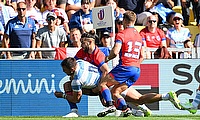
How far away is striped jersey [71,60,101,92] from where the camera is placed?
12.1 m

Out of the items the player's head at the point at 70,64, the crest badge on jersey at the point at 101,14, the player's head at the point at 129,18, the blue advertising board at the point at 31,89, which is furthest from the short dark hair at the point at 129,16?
the blue advertising board at the point at 31,89

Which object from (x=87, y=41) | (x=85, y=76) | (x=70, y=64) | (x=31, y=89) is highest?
(x=87, y=41)

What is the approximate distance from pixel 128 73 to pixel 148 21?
11.3 feet

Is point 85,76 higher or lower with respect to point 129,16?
lower

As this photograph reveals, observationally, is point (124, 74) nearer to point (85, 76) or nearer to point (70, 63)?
point (85, 76)

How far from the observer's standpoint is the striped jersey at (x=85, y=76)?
12.1 m

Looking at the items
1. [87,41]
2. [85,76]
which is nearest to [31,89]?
[87,41]

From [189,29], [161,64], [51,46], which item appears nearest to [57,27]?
[51,46]

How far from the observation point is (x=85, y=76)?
12.3 meters

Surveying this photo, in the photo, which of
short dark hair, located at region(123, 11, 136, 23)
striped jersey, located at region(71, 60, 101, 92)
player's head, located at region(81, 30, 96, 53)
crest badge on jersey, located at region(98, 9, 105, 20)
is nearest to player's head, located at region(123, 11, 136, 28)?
short dark hair, located at region(123, 11, 136, 23)

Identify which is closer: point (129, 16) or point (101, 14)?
point (129, 16)

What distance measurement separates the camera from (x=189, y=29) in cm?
1694

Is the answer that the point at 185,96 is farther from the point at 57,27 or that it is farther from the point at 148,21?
the point at 57,27

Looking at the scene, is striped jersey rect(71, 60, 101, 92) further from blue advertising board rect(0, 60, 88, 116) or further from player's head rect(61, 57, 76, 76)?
blue advertising board rect(0, 60, 88, 116)
